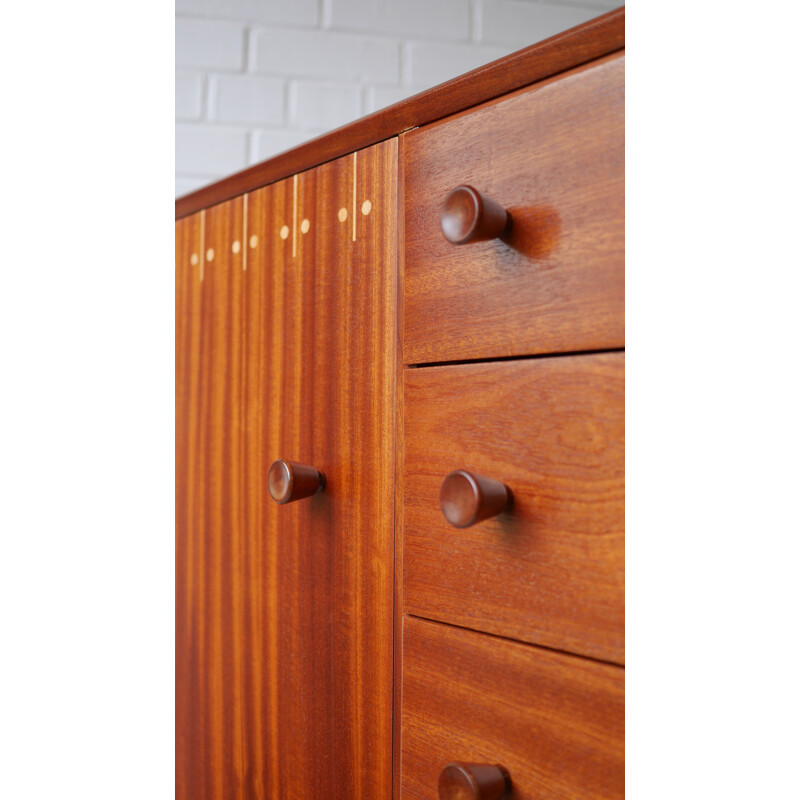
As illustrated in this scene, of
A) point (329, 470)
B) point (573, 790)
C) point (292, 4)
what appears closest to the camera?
point (573, 790)

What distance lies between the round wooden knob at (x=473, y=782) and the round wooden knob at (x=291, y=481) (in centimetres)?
21

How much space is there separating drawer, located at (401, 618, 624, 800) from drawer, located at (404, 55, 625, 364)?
0.18m

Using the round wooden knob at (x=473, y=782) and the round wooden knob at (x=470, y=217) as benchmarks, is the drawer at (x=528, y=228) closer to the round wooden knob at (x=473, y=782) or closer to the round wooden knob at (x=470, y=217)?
the round wooden knob at (x=470, y=217)

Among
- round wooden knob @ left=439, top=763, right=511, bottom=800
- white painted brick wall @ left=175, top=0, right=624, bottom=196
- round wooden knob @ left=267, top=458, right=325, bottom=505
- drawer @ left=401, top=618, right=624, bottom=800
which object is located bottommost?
round wooden knob @ left=439, top=763, right=511, bottom=800

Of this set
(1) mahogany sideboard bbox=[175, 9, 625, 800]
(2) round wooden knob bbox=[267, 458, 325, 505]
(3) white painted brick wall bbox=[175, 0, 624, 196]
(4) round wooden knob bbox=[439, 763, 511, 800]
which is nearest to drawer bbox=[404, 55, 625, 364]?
(1) mahogany sideboard bbox=[175, 9, 625, 800]

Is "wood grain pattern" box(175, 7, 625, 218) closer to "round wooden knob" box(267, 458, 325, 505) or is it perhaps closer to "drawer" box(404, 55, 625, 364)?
"drawer" box(404, 55, 625, 364)

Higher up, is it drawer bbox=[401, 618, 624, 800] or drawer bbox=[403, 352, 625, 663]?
drawer bbox=[403, 352, 625, 663]

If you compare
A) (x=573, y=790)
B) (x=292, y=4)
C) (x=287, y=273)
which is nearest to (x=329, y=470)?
(x=287, y=273)

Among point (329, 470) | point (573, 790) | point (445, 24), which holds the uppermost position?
point (445, 24)

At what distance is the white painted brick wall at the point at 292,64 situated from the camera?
3.86ft

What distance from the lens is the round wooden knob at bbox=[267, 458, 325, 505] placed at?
537 millimetres
